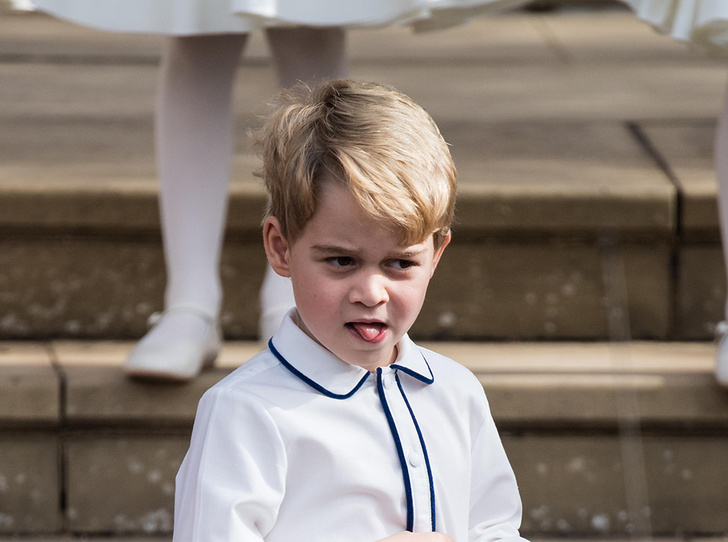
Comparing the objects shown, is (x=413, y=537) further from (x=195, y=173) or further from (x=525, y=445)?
(x=195, y=173)

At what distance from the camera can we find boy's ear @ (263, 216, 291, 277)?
96 centimetres

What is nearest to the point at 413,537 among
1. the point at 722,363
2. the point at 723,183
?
the point at 722,363

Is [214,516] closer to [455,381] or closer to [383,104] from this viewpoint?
[455,381]

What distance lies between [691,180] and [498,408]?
65 centimetres

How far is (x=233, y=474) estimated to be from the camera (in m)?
0.90

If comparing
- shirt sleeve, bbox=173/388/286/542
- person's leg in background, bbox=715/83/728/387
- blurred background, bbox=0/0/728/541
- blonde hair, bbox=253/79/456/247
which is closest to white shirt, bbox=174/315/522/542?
shirt sleeve, bbox=173/388/286/542

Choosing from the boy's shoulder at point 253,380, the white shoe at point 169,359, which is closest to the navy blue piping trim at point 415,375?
the boy's shoulder at point 253,380

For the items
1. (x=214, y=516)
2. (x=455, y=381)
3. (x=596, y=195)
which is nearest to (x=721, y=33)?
(x=596, y=195)

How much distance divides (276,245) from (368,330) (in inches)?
4.6

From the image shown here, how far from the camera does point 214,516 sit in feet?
2.93

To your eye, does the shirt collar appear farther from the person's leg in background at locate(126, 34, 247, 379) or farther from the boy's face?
the person's leg in background at locate(126, 34, 247, 379)

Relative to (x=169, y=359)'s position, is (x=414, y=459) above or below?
above

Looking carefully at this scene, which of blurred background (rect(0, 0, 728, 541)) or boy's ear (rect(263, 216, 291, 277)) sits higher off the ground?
boy's ear (rect(263, 216, 291, 277))

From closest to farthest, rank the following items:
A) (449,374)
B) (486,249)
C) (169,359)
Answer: (449,374)
(169,359)
(486,249)
